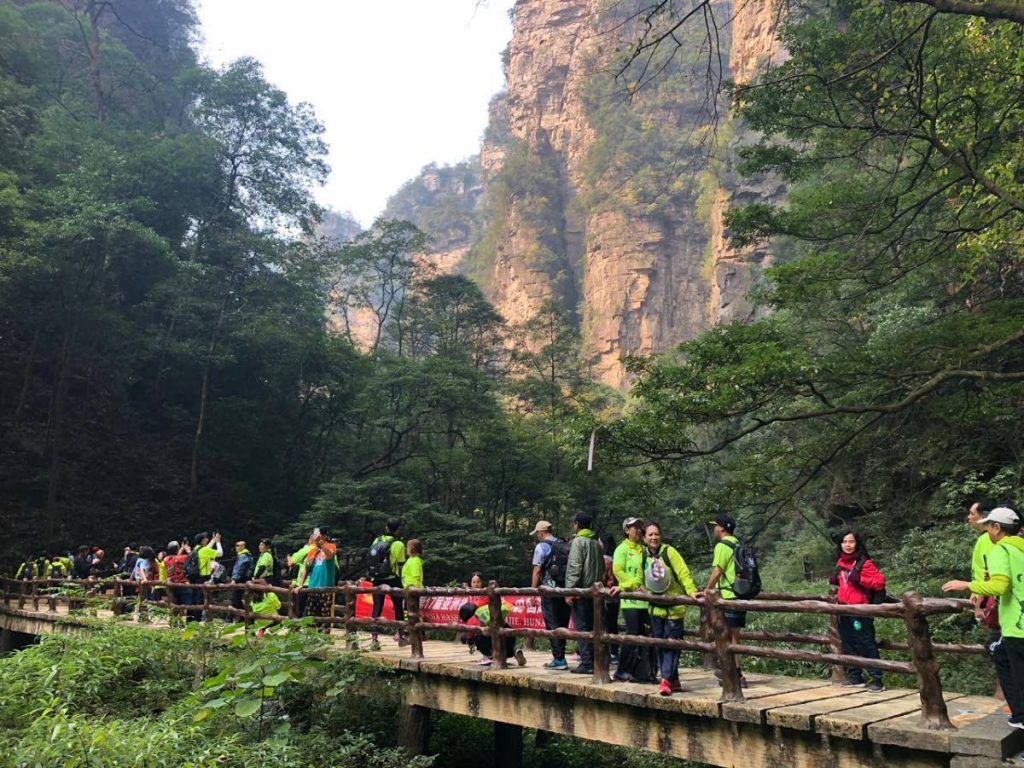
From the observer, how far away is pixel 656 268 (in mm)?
54656

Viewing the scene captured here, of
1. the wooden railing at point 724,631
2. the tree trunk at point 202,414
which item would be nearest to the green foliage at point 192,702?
the wooden railing at point 724,631

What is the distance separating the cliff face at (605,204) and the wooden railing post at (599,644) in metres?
41.1

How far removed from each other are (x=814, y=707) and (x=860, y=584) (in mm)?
1331

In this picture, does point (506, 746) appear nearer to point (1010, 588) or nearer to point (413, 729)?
point (413, 729)

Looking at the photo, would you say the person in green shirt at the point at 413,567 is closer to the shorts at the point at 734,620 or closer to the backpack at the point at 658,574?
the backpack at the point at 658,574

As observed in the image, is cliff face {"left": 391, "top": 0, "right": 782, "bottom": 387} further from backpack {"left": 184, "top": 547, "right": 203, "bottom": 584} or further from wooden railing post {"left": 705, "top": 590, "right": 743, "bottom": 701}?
wooden railing post {"left": 705, "top": 590, "right": 743, "bottom": 701}

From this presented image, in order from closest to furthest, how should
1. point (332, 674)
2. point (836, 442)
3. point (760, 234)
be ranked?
point (332, 674) < point (836, 442) < point (760, 234)

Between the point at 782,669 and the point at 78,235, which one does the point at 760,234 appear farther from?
the point at 78,235

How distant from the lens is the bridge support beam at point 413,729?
25.0 ft

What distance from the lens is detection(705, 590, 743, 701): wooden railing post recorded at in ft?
17.1

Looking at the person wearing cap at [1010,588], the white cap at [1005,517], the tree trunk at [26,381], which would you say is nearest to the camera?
the person wearing cap at [1010,588]

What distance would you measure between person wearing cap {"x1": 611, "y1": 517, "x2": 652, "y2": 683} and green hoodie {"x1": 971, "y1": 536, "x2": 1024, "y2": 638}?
2.57m

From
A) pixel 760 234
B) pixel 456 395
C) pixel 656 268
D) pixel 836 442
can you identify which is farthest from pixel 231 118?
pixel 656 268

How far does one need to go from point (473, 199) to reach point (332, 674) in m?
94.6
